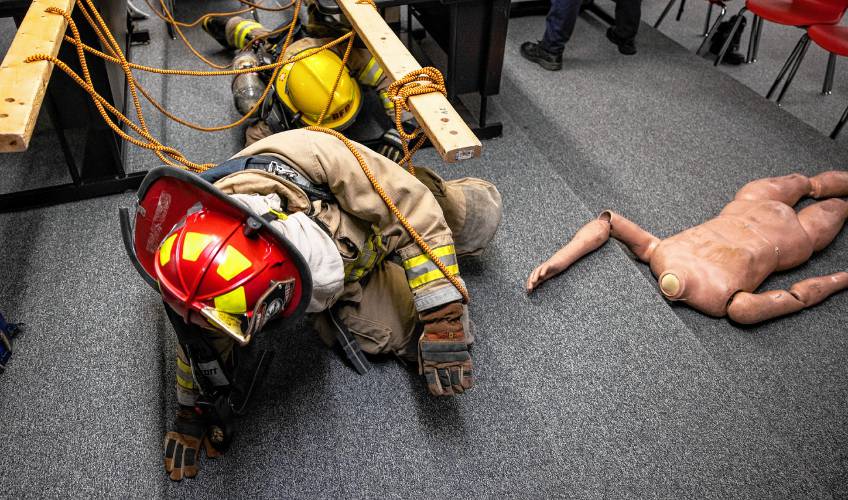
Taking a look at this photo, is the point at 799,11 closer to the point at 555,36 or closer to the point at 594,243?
the point at 555,36

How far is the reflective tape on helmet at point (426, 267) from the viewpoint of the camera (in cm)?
148

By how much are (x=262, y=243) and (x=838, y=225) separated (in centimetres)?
219

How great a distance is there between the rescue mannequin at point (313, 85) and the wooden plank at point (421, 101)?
0.86ft

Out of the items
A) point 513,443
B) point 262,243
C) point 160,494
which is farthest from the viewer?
point 513,443

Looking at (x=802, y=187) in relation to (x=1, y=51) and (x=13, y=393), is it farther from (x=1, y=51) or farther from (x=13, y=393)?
(x=1, y=51)

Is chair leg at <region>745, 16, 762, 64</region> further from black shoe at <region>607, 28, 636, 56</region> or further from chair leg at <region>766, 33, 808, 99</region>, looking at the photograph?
→ black shoe at <region>607, 28, 636, 56</region>

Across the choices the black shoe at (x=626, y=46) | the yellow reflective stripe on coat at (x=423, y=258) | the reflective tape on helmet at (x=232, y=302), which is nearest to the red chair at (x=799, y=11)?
the black shoe at (x=626, y=46)

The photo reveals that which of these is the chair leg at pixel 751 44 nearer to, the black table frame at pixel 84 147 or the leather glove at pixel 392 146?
the leather glove at pixel 392 146

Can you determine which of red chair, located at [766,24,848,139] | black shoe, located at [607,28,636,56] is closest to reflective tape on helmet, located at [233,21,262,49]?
black shoe, located at [607,28,636,56]

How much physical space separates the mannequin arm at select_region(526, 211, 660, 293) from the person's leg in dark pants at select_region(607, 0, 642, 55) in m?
1.88

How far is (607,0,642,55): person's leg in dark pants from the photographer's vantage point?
3.55 meters

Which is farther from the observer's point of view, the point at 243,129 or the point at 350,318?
the point at 243,129

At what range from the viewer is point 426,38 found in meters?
3.54

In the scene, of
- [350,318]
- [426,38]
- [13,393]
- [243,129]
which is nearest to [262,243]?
[350,318]
